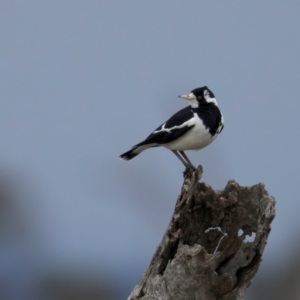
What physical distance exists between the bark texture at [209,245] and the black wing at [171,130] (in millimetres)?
2132

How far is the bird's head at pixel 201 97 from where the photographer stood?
37.7ft

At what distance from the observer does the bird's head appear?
11492mm

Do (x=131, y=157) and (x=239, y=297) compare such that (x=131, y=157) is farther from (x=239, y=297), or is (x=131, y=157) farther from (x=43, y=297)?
(x=43, y=297)

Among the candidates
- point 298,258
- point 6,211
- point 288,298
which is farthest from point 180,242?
point 6,211

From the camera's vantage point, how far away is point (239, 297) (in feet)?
27.2

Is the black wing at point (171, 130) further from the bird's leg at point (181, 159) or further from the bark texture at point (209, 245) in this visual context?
the bark texture at point (209, 245)

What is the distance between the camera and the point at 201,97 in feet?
37.9

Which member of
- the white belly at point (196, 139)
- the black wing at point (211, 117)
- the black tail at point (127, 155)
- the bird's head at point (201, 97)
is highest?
the bird's head at point (201, 97)

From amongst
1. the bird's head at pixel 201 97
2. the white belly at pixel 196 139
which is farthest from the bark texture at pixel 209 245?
the bird's head at pixel 201 97

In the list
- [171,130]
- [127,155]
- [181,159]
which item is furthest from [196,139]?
[127,155]

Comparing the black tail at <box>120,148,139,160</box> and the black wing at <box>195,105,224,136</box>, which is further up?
the black wing at <box>195,105,224,136</box>

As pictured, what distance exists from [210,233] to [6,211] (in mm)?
12478

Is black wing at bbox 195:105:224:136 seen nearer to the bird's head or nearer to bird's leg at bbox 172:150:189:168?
the bird's head

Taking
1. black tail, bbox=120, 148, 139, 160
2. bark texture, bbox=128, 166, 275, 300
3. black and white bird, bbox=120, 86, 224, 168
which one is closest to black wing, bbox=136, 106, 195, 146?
black and white bird, bbox=120, 86, 224, 168
